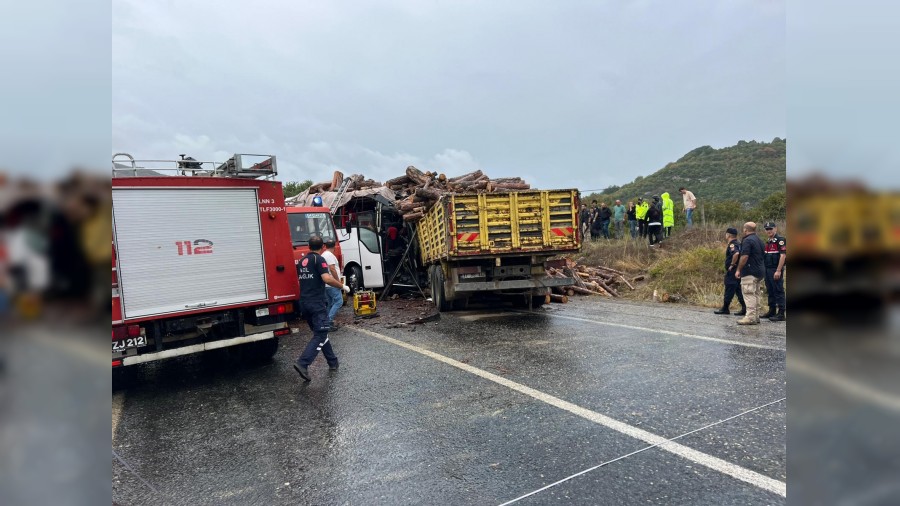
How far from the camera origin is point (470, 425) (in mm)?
4336

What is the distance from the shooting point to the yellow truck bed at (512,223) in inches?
376

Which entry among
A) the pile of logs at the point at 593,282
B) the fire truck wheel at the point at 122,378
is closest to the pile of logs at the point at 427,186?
the pile of logs at the point at 593,282

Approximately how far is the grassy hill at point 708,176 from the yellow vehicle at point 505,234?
22.3 meters

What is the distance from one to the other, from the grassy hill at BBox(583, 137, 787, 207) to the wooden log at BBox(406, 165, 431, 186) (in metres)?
19.9

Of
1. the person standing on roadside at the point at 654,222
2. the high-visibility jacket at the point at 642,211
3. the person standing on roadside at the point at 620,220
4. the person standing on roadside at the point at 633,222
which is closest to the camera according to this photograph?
the person standing on roadside at the point at 654,222

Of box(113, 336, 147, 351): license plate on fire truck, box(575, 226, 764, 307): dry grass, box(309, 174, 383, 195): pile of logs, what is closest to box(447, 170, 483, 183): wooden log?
box(309, 174, 383, 195): pile of logs

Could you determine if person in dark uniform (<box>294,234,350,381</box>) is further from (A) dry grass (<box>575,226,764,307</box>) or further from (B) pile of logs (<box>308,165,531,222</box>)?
(A) dry grass (<box>575,226,764,307</box>)

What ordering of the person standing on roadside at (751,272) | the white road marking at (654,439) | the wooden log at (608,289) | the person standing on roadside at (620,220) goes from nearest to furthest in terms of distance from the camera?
the white road marking at (654,439) < the person standing on roadside at (751,272) < the wooden log at (608,289) < the person standing on roadside at (620,220)

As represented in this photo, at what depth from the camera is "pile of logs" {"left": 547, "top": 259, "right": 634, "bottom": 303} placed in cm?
1402

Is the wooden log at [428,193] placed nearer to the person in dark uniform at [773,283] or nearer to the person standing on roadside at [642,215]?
the person in dark uniform at [773,283]

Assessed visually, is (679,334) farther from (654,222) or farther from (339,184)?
(339,184)

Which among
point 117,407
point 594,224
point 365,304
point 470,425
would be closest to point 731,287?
point 365,304
